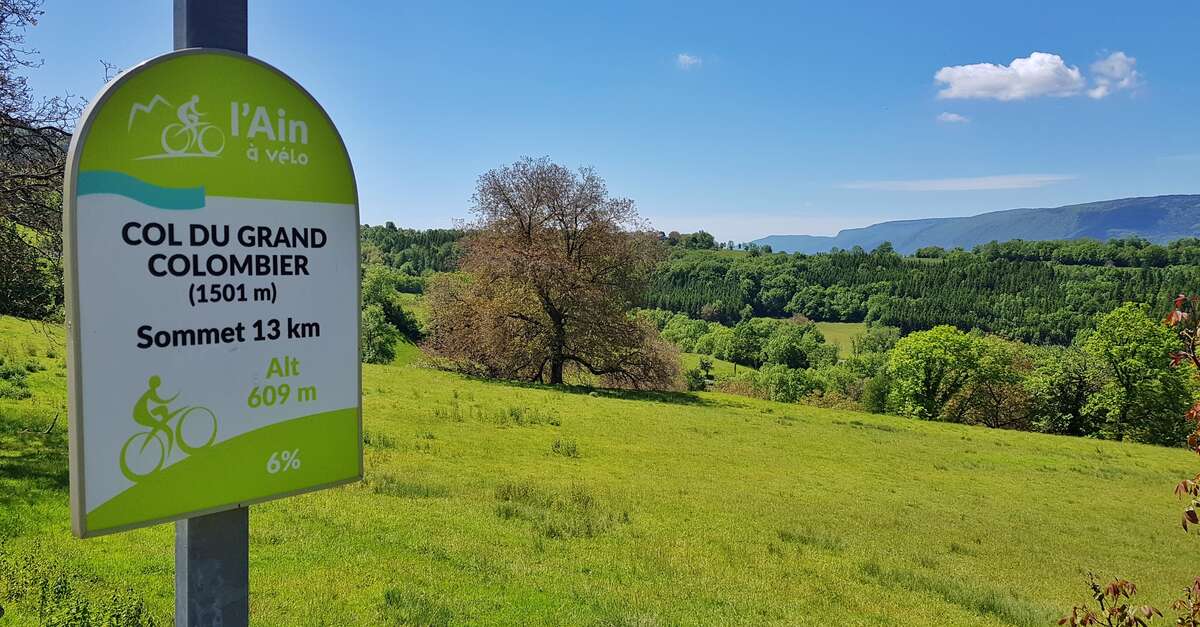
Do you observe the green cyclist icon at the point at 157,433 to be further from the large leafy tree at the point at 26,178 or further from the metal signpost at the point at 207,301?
the large leafy tree at the point at 26,178

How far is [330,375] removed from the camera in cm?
380

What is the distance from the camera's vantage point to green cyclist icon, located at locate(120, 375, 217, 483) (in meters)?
3.07

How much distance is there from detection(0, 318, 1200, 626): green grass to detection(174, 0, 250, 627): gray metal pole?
333cm

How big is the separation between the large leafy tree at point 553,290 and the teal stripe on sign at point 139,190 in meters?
32.0

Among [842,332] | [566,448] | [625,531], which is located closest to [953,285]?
[842,332]

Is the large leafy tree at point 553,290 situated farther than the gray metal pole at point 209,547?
Yes

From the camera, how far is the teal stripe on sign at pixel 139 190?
2.89 m

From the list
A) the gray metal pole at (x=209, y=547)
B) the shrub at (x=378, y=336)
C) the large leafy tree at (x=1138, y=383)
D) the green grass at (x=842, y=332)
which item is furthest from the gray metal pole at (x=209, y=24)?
the green grass at (x=842, y=332)

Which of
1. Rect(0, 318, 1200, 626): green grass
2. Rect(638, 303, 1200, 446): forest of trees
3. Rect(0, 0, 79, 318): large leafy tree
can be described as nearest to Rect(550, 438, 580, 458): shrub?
Rect(0, 318, 1200, 626): green grass

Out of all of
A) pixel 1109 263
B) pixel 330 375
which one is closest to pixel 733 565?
pixel 330 375

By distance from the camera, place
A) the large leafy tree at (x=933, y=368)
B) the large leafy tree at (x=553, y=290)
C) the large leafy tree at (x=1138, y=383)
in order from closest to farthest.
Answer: the large leafy tree at (x=553, y=290), the large leafy tree at (x=1138, y=383), the large leafy tree at (x=933, y=368)

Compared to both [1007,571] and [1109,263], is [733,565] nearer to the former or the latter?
[1007,571]

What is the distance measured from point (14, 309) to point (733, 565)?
514 inches

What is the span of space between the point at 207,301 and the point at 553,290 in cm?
3245
